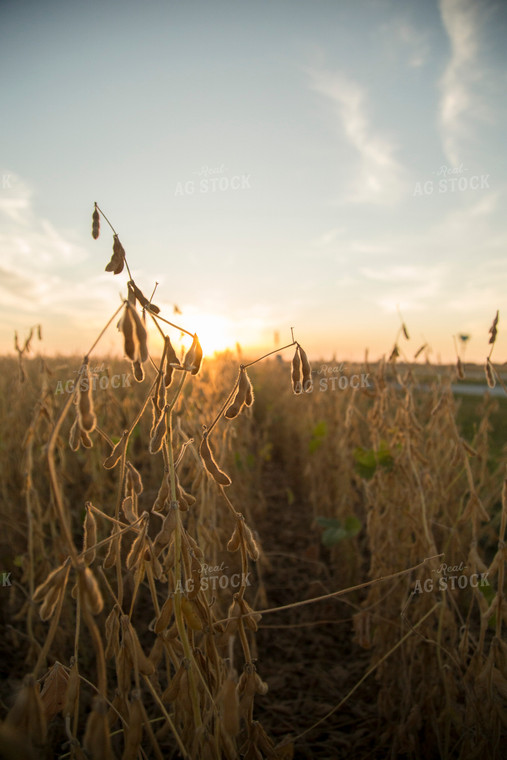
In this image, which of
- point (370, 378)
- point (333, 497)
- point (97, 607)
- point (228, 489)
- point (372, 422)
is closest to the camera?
point (97, 607)

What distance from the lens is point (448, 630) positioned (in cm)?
166

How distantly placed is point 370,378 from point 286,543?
1659 mm

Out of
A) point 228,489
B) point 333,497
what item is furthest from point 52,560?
point 333,497

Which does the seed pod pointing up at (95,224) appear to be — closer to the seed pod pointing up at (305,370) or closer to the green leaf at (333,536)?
the seed pod pointing up at (305,370)

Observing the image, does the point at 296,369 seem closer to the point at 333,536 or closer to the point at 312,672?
the point at 312,672

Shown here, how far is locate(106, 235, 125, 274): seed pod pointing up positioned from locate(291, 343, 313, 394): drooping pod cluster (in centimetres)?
40

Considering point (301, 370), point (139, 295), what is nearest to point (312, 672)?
point (301, 370)

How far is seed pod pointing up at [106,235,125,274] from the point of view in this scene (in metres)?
0.98

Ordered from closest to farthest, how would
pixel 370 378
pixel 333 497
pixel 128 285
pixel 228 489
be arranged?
pixel 128 285 < pixel 370 378 < pixel 228 489 < pixel 333 497

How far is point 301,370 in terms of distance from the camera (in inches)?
40.5

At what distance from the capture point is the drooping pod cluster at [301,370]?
3.34 ft

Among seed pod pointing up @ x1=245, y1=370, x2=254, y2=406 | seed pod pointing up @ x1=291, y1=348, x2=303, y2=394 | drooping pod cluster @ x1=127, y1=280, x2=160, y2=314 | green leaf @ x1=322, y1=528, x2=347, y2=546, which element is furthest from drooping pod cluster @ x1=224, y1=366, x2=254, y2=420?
green leaf @ x1=322, y1=528, x2=347, y2=546

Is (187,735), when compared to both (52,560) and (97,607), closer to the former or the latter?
(97,607)

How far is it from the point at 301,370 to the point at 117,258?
446 millimetres
